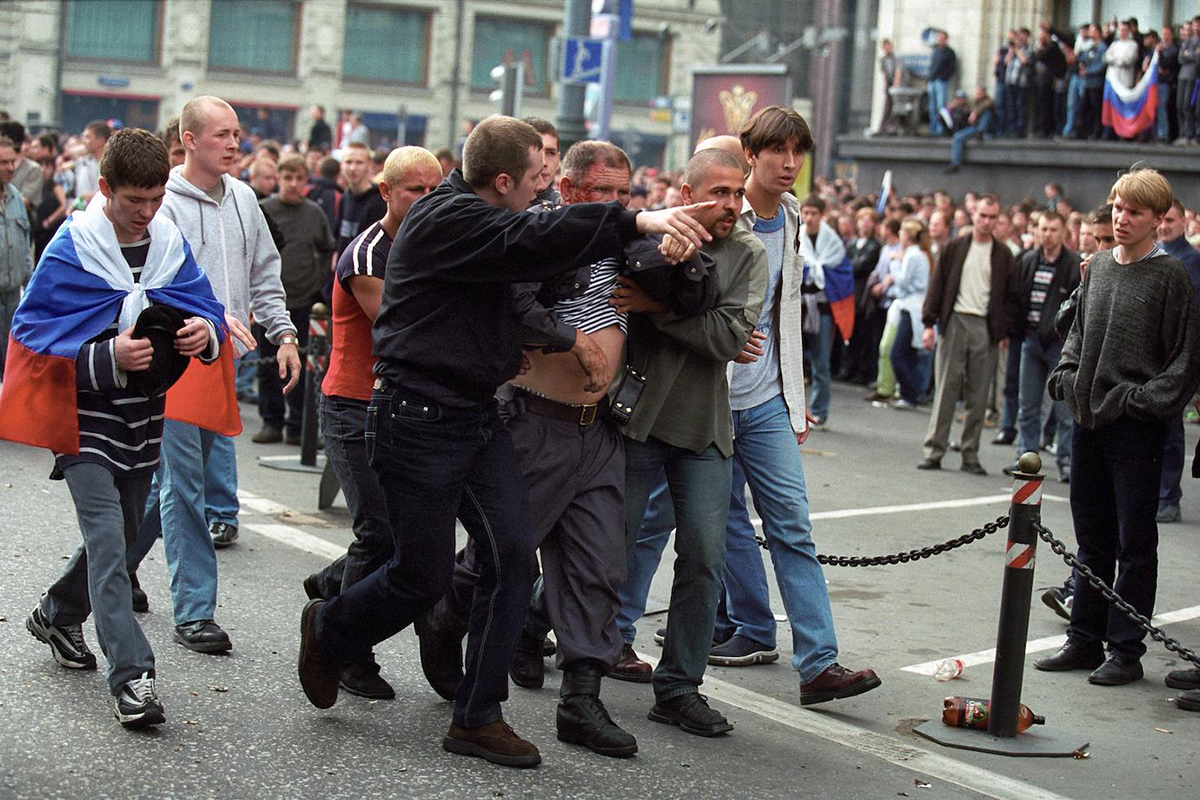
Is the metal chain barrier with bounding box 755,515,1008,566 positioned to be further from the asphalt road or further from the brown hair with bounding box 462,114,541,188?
the brown hair with bounding box 462,114,541,188

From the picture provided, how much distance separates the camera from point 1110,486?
21.7ft

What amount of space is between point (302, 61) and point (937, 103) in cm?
3384

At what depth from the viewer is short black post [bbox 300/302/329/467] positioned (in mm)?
10117

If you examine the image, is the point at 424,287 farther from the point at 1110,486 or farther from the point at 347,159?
the point at 347,159

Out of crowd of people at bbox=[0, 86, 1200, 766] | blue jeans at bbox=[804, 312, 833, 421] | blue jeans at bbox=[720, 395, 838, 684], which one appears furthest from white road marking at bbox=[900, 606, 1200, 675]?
blue jeans at bbox=[804, 312, 833, 421]

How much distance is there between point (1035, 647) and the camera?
719 centimetres

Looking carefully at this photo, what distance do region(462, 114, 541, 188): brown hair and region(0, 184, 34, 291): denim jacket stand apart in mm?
7146

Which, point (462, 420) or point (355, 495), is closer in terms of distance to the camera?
point (462, 420)

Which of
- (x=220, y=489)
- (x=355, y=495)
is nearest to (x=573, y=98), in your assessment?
(x=220, y=489)

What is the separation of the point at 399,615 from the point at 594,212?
141 centimetres

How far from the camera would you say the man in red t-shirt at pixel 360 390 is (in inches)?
220

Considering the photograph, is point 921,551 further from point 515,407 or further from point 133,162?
point 133,162

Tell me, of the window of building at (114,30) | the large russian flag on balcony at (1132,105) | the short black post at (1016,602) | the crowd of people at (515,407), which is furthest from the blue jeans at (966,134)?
the window of building at (114,30)

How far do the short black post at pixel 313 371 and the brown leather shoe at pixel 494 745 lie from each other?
5366 mm
